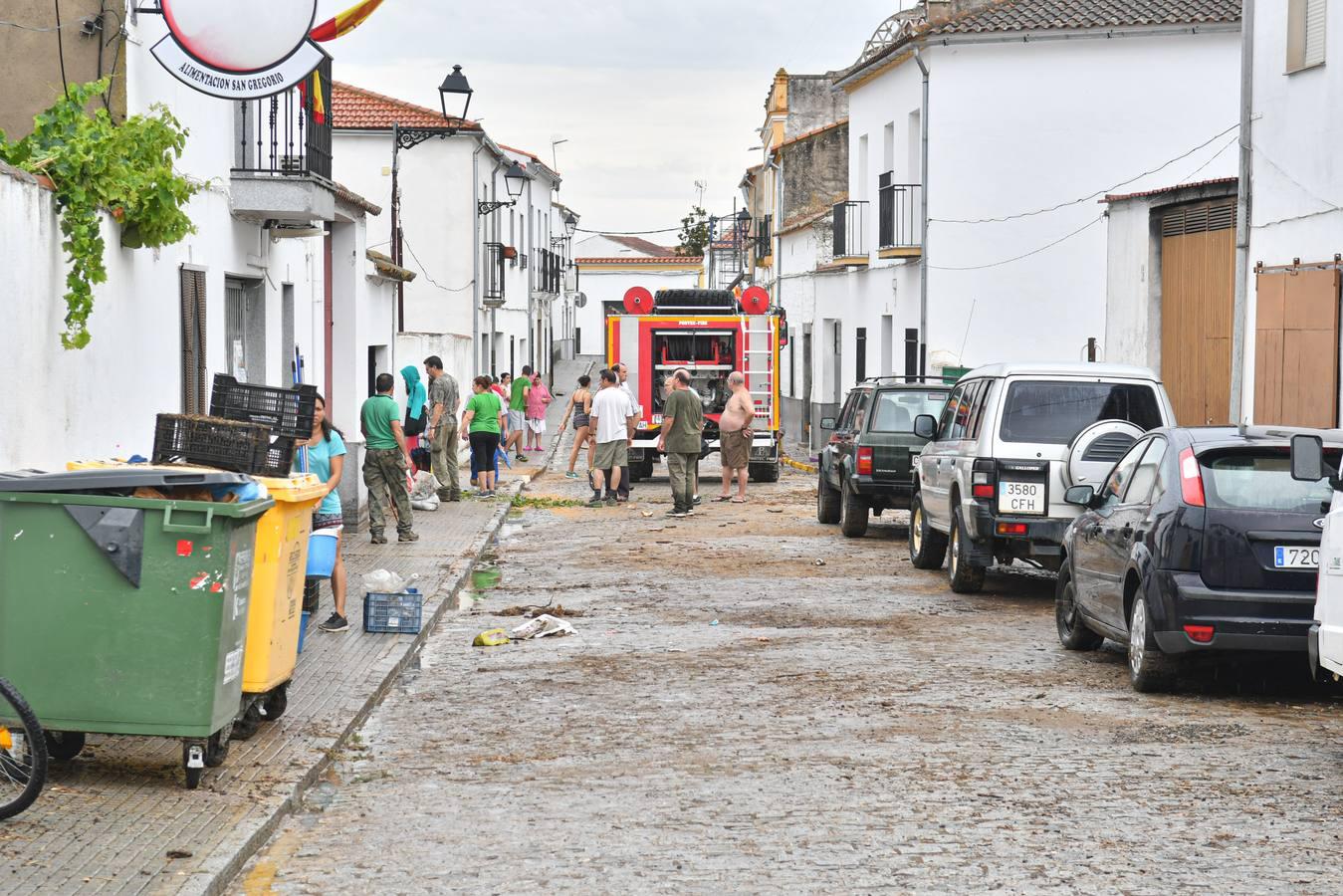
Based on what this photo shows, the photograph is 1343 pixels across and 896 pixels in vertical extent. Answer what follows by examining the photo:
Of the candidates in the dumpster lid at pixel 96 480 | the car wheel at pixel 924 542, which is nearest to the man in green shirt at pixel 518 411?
the car wheel at pixel 924 542

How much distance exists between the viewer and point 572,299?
81.5 meters

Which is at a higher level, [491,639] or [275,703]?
[275,703]

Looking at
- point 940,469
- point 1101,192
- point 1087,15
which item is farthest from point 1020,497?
point 1087,15

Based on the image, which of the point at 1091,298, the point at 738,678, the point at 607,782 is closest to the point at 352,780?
the point at 607,782

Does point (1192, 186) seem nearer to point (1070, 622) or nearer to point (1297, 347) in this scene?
point (1297, 347)

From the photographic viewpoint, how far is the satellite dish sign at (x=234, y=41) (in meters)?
10.5

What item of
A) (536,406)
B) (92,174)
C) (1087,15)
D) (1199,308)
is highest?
(1087,15)

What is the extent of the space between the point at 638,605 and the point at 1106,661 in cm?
392

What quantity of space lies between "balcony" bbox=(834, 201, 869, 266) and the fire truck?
5338 mm

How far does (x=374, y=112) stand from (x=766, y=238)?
14.4 meters

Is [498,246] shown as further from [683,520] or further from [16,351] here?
[16,351]

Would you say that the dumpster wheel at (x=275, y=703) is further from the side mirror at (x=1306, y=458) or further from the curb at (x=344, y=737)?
the side mirror at (x=1306, y=458)

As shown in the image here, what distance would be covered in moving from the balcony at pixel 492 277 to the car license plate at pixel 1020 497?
27741mm

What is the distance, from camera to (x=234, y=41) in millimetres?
10586
